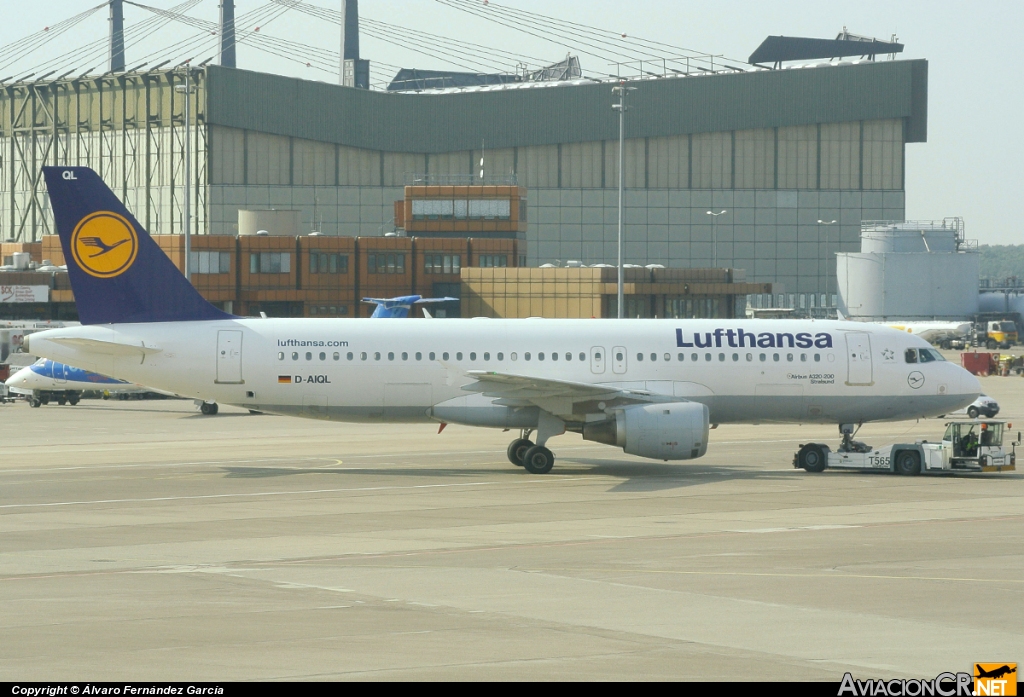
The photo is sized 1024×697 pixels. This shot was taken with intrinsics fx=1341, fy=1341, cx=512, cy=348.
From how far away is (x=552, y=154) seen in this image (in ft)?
542

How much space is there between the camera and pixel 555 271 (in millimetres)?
105125

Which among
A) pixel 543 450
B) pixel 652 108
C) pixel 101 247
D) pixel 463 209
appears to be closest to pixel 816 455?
pixel 543 450

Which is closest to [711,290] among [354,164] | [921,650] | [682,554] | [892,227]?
[892,227]

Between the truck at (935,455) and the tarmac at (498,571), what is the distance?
0.64 metres

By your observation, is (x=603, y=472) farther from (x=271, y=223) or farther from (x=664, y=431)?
(x=271, y=223)

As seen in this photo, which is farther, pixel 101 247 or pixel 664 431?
pixel 101 247

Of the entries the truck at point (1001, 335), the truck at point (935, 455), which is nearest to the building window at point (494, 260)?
the truck at point (1001, 335)

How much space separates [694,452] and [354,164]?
430 feet

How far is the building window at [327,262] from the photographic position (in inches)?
4198

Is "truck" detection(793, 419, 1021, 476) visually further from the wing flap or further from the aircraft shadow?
the wing flap

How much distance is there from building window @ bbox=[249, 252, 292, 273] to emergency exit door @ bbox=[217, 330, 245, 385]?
222ft

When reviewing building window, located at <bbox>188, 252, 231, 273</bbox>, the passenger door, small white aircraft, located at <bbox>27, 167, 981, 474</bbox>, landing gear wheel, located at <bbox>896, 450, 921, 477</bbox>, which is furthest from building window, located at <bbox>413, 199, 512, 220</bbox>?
landing gear wheel, located at <bbox>896, 450, 921, 477</bbox>

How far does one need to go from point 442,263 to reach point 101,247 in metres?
73.8

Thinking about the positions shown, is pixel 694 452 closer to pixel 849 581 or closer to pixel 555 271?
pixel 849 581
